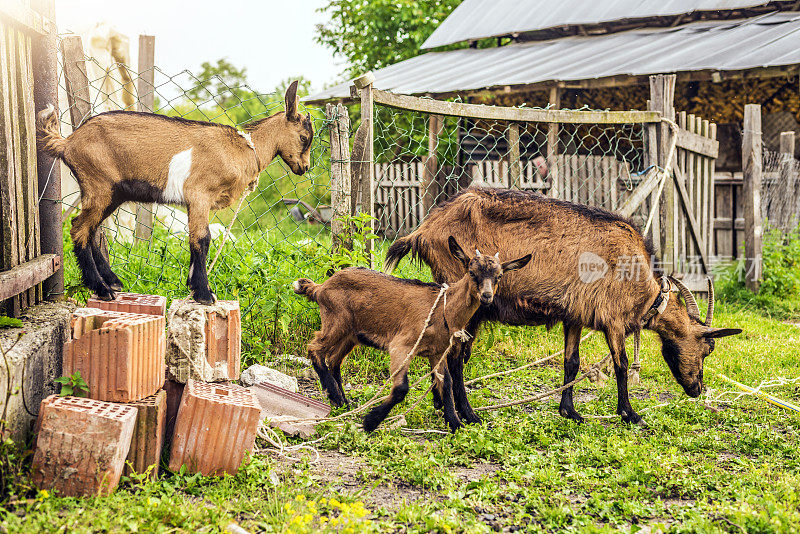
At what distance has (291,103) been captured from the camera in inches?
170

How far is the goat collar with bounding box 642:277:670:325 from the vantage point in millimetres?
5410

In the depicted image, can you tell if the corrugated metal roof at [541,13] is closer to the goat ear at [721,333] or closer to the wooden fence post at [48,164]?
the goat ear at [721,333]

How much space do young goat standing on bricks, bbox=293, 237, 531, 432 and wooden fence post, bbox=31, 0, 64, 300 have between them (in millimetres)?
1505

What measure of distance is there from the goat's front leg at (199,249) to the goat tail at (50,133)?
747mm

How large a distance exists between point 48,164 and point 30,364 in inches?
55.2

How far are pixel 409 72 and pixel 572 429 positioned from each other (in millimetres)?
11301

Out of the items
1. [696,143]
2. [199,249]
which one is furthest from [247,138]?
[696,143]

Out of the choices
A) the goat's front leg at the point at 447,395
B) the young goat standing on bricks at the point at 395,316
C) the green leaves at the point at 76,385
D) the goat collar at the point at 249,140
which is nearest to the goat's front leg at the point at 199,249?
the goat collar at the point at 249,140

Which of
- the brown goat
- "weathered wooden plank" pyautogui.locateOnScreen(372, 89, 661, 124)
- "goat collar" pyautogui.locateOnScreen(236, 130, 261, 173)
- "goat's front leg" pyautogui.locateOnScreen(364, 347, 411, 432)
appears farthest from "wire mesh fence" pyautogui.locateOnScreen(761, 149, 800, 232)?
"goat collar" pyautogui.locateOnScreen(236, 130, 261, 173)

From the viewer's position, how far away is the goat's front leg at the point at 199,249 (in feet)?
13.2

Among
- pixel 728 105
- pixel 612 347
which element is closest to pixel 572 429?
pixel 612 347

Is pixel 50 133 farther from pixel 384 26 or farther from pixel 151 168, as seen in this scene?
pixel 384 26

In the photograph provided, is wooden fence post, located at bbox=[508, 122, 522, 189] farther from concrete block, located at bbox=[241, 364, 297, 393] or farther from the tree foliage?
the tree foliage

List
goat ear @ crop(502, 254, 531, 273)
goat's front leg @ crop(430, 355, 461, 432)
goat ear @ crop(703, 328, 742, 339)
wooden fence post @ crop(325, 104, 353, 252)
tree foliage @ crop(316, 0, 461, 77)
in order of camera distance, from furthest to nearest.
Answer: tree foliage @ crop(316, 0, 461, 77) < wooden fence post @ crop(325, 104, 353, 252) < goat ear @ crop(703, 328, 742, 339) < goat's front leg @ crop(430, 355, 461, 432) < goat ear @ crop(502, 254, 531, 273)
